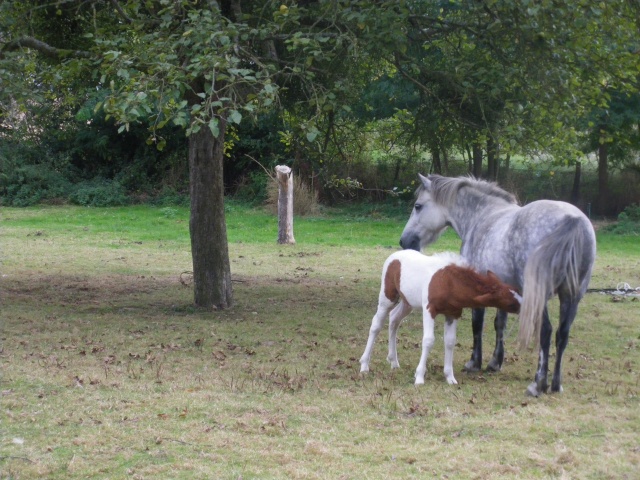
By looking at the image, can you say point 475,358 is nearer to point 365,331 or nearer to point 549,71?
point 365,331

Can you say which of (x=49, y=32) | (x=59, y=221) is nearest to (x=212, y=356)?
(x=49, y=32)

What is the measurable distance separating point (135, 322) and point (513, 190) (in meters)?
15.3

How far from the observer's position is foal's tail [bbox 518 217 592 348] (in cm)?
611

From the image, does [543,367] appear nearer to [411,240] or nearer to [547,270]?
[547,270]

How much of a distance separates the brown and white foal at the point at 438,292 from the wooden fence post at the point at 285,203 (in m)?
10.6

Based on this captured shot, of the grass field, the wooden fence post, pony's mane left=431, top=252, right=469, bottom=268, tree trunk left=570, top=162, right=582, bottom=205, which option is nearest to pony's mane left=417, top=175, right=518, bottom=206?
pony's mane left=431, top=252, right=469, bottom=268

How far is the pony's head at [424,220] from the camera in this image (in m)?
8.05

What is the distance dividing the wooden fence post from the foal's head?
1143 cm

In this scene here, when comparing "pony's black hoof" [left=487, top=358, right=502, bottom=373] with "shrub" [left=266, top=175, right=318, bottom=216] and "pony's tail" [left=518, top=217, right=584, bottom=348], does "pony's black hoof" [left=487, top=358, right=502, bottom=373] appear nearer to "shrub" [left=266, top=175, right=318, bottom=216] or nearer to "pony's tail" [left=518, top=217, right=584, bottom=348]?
"pony's tail" [left=518, top=217, right=584, bottom=348]

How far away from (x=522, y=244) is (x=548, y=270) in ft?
1.77

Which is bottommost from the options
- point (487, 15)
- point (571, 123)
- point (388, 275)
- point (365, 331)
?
point (365, 331)

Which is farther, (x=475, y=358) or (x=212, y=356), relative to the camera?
(x=212, y=356)

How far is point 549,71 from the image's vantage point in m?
8.98

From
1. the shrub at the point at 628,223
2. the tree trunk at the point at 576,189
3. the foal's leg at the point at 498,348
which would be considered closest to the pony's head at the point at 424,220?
the foal's leg at the point at 498,348
